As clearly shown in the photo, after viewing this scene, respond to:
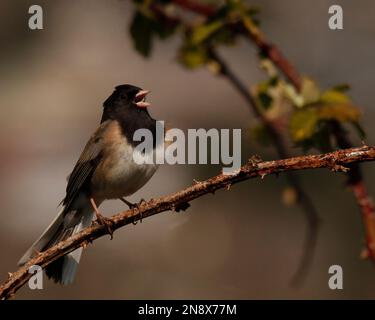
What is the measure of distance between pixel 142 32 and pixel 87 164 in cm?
57

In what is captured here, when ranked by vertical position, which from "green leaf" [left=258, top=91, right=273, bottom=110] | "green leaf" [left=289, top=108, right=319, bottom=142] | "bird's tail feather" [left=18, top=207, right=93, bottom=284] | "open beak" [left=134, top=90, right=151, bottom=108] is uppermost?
"open beak" [left=134, top=90, right=151, bottom=108]

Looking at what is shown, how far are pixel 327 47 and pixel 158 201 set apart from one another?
440 cm

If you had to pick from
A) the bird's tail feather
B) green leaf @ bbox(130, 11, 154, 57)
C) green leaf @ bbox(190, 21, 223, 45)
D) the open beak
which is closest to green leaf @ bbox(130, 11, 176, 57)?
green leaf @ bbox(130, 11, 154, 57)

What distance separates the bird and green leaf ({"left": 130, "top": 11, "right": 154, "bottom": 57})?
0.36m

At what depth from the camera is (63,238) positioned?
2443 millimetres

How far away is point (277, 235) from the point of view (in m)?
5.18

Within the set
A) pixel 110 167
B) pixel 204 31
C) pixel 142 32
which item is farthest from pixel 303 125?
pixel 110 167

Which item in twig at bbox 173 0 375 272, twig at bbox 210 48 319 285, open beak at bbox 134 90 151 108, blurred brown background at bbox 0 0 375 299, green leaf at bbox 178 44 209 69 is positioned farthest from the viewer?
blurred brown background at bbox 0 0 375 299

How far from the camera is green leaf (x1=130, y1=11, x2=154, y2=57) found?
2383mm

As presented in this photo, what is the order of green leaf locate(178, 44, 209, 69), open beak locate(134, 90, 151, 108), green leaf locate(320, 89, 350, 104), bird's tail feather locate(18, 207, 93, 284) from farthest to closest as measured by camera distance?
open beak locate(134, 90, 151, 108), green leaf locate(178, 44, 209, 69), bird's tail feather locate(18, 207, 93, 284), green leaf locate(320, 89, 350, 104)

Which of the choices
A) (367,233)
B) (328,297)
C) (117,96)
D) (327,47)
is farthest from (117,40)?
(367,233)

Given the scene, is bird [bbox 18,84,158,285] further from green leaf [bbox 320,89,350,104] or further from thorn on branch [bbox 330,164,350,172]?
thorn on branch [bbox 330,164,350,172]

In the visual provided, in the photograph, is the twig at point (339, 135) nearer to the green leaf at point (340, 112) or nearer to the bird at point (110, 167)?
the green leaf at point (340, 112)

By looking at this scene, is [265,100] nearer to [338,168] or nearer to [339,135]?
[339,135]
